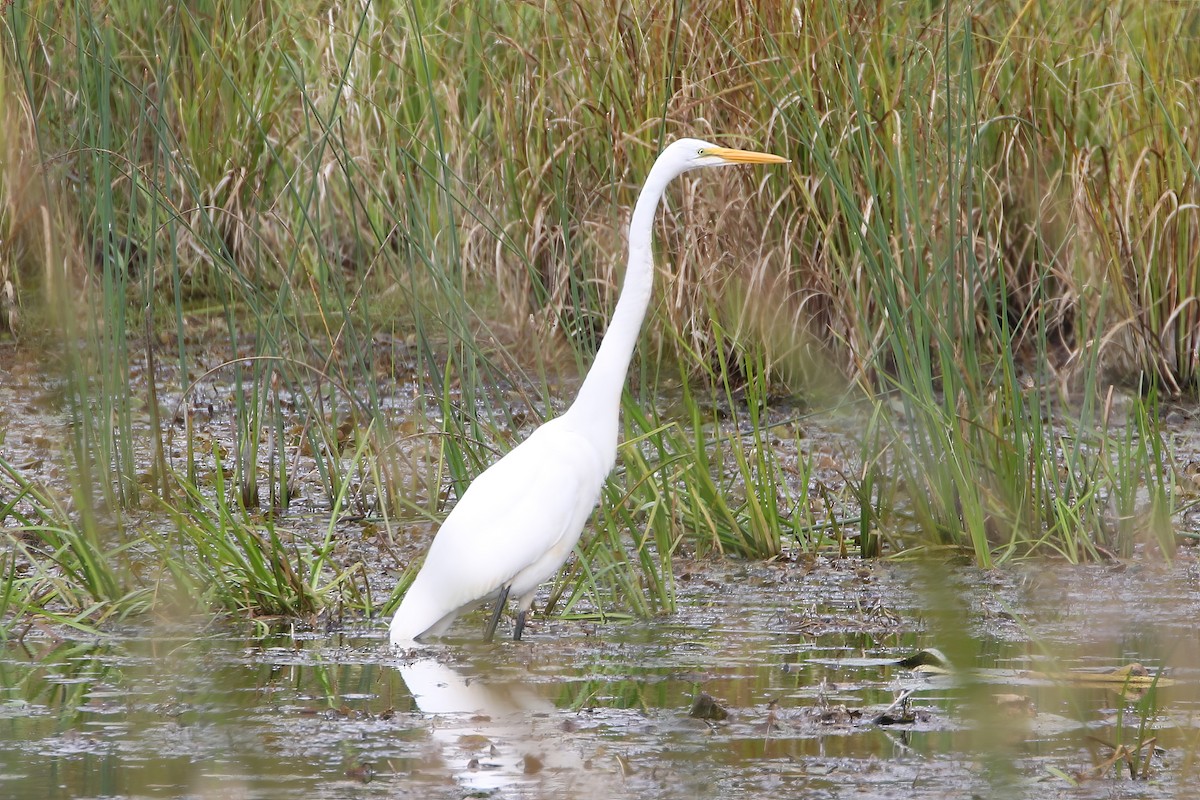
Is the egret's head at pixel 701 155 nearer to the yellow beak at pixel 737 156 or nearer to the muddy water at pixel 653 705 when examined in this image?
the yellow beak at pixel 737 156

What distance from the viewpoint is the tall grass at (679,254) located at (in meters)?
4.82

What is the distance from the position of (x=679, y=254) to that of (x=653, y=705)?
10.9ft

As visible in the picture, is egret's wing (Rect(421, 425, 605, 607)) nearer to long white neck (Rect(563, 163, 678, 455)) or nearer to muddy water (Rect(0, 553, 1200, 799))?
long white neck (Rect(563, 163, 678, 455))

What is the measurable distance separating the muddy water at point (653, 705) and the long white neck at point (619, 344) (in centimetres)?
54

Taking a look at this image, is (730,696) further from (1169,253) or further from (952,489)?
(1169,253)

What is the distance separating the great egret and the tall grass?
14 centimetres

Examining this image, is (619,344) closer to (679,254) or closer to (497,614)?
(497,614)

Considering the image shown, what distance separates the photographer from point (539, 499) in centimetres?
441

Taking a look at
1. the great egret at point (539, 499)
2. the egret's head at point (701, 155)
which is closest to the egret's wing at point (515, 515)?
the great egret at point (539, 499)

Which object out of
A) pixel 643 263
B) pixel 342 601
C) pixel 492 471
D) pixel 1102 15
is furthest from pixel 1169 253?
pixel 342 601

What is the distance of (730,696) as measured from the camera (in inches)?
146

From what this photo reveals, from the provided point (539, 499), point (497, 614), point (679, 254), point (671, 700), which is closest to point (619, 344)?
point (539, 499)

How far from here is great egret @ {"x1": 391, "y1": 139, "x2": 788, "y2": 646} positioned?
167 inches

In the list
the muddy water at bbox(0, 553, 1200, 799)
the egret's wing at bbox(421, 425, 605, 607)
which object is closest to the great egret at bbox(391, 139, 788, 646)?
the egret's wing at bbox(421, 425, 605, 607)
